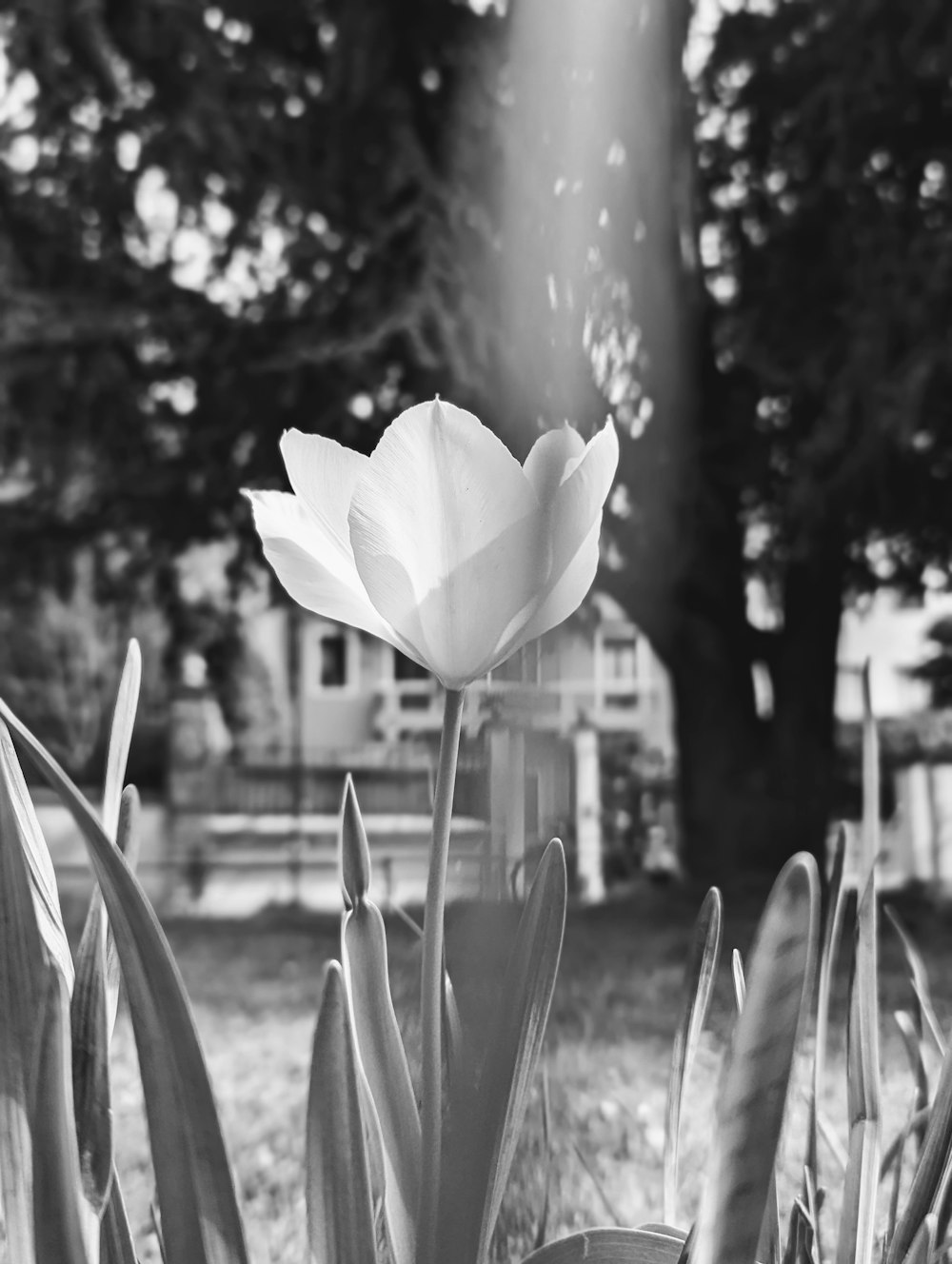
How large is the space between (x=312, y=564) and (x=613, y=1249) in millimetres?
276

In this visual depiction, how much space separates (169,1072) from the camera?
0.44 metres

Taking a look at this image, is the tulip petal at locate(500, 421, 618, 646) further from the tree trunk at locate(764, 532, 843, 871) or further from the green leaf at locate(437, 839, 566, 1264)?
the tree trunk at locate(764, 532, 843, 871)

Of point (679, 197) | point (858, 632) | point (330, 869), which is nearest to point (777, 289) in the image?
point (679, 197)

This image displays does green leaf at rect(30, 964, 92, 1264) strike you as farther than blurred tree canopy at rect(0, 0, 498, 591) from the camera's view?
No

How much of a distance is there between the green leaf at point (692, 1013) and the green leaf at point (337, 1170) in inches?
7.2

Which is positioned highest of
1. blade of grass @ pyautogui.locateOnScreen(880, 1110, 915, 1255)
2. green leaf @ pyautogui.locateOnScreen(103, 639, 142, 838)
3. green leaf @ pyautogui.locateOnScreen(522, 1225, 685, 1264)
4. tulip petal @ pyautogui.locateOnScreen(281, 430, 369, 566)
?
tulip petal @ pyautogui.locateOnScreen(281, 430, 369, 566)

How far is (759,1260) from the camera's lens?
1.78 feet

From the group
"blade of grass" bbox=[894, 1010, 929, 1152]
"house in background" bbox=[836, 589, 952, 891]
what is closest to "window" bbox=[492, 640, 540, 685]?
"blade of grass" bbox=[894, 1010, 929, 1152]

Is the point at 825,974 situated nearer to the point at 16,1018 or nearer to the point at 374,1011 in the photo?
the point at 374,1011

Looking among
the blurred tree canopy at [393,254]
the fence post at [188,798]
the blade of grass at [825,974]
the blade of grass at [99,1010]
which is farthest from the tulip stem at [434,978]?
the fence post at [188,798]

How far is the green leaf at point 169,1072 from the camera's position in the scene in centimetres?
43

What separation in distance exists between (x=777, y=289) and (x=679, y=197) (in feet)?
4.68

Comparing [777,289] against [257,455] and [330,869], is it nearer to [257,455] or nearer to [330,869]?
[257,455]

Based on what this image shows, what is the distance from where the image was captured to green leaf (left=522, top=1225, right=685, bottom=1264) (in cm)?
48
